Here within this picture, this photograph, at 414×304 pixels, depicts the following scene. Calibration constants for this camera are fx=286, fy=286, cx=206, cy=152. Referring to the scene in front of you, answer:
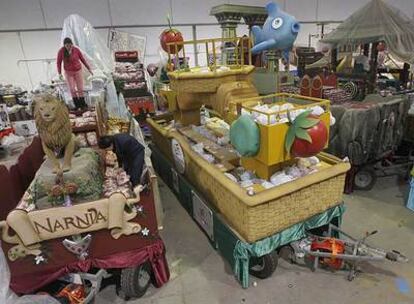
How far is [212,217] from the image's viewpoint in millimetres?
2463

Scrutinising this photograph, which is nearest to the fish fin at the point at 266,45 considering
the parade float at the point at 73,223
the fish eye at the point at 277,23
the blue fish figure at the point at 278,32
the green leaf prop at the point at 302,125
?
the blue fish figure at the point at 278,32

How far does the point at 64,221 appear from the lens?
1773 millimetres

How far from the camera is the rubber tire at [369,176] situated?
3445 mm

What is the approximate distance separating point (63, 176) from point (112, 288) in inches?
40.6

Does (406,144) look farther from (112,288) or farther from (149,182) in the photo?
(112,288)

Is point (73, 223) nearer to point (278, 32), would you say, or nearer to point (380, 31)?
point (278, 32)

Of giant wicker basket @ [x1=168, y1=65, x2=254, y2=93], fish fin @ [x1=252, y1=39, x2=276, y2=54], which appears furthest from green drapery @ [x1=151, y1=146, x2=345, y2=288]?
fish fin @ [x1=252, y1=39, x2=276, y2=54]

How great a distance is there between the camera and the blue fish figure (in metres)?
3.80

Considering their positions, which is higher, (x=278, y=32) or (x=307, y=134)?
(x=278, y=32)

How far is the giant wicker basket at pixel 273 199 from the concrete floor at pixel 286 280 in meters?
0.45

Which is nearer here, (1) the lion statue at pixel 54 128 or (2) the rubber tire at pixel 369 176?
(1) the lion statue at pixel 54 128

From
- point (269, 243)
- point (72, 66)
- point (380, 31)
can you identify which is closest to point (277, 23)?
point (380, 31)

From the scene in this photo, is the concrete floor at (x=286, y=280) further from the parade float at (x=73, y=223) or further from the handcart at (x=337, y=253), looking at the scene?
the parade float at (x=73, y=223)

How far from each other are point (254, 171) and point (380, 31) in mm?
3564
